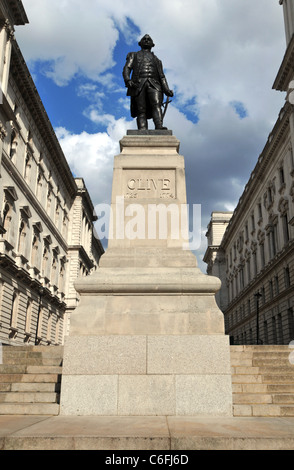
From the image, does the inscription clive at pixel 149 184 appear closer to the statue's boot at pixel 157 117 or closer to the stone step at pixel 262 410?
the statue's boot at pixel 157 117

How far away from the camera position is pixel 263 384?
739 cm

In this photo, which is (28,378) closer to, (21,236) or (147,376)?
(147,376)

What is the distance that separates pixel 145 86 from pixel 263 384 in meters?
7.07

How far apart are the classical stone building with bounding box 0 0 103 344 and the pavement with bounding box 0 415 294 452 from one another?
2259cm

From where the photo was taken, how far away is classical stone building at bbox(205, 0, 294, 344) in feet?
115

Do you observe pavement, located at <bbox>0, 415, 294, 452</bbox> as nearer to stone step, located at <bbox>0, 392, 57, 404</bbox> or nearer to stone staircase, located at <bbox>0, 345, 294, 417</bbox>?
stone staircase, located at <bbox>0, 345, 294, 417</bbox>

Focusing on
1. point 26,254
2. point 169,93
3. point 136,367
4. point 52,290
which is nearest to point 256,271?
point 52,290

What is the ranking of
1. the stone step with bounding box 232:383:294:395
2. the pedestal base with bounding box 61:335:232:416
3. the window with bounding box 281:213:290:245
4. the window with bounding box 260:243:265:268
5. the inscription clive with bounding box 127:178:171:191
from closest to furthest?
the pedestal base with bounding box 61:335:232:416 → the stone step with bounding box 232:383:294:395 → the inscription clive with bounding box 127:178:171:191 → the window with bounding box 281:213:290:245 → the window with bounding box 260:243:265:268

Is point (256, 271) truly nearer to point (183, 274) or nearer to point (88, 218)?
point (88, 218)

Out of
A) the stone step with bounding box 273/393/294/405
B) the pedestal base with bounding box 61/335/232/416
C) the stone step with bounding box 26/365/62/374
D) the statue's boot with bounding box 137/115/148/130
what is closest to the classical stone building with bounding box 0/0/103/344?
the statue's boot with bounding box 137/115/148/130

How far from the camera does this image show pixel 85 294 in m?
7.07

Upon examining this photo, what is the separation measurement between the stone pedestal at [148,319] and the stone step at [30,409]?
0.19 m

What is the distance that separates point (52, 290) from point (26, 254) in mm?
9669

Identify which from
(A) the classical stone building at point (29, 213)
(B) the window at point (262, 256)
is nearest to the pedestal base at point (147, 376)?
(A) the classical stone building at point (29, 213)
